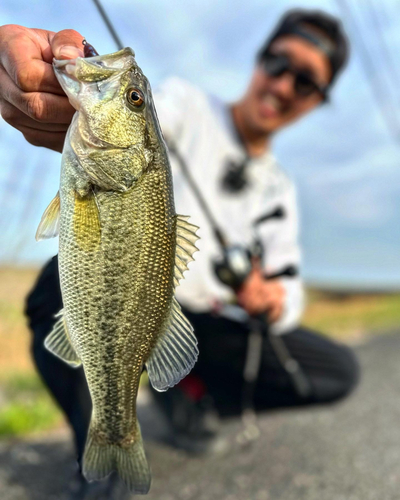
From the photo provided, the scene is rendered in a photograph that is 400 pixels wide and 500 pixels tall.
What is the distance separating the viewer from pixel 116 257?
1.23m

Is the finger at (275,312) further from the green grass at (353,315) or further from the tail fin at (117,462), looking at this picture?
the green grass at (353,315)

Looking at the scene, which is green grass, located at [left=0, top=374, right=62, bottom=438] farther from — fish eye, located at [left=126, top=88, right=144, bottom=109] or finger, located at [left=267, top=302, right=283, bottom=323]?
fish eye, located at [left=126, top=88, right=144, bottom=109]

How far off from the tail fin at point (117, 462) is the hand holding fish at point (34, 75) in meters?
0.92

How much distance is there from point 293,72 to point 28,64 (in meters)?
3.25

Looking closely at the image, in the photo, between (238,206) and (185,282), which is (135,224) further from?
(238,206)

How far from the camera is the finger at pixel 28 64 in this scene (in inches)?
47.6

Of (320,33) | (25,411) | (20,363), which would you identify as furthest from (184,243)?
(20,363)

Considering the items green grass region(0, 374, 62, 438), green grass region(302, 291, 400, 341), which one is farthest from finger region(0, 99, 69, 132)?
green grass region(302, 291, 400, 341)

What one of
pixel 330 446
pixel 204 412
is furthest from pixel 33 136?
pixel 330 446

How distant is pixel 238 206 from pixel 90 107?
8.36ft

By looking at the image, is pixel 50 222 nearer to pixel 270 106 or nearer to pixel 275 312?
pixel 275 312

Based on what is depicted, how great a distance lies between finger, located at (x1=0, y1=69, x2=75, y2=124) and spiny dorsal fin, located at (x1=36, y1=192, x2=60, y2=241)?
23 centimetres

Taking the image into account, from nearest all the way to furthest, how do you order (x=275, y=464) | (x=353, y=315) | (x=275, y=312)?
(x=275, y=464) → (x=275, y=312) → (x=353, y=315)

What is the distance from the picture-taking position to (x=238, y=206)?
3.73 meters
